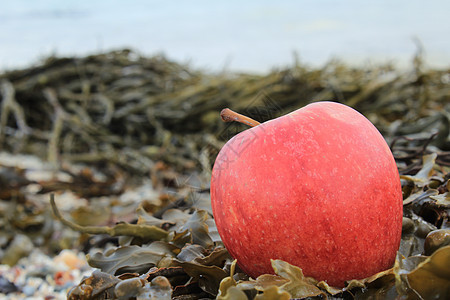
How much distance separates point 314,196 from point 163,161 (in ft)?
5.82

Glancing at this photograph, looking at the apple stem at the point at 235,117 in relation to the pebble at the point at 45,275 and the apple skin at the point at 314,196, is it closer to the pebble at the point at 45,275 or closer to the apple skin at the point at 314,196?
the apple skin at the point at 314,196

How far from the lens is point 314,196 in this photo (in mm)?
597

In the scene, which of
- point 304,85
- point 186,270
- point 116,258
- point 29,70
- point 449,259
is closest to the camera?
point 449,259

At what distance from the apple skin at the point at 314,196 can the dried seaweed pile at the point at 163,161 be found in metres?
0.03

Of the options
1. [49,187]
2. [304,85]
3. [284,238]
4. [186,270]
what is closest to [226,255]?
[186,270]

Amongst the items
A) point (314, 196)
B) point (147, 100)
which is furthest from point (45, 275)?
point (147, 100)

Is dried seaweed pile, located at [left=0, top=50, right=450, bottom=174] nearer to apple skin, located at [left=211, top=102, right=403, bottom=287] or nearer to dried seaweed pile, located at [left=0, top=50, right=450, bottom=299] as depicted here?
dried seaweed pile, located at [left=0, top=50, right=450, bottom=299]

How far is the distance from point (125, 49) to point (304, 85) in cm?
113

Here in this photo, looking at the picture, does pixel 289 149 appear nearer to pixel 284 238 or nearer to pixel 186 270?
pixel 284 238

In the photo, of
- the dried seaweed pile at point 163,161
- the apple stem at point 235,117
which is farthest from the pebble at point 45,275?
the apple stem at point 235,117

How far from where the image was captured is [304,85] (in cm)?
252

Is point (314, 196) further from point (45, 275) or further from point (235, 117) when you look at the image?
point (45, 275)

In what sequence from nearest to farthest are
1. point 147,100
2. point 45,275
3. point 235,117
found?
point 235,117, point 45,275, point 147,100

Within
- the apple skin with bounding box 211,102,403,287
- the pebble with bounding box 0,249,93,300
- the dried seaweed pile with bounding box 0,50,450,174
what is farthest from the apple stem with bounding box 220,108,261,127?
the dried seaweed pile with bounding box 0,50,450,174
